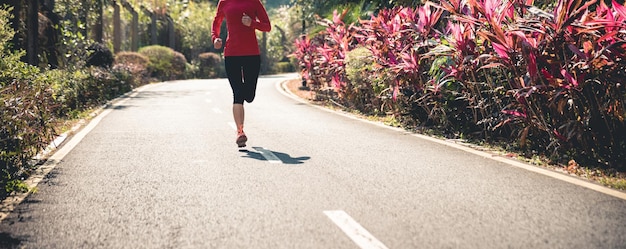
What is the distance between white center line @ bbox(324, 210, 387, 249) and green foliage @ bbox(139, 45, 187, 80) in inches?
1174

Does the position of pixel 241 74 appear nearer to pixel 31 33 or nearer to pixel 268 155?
pixel 268 155

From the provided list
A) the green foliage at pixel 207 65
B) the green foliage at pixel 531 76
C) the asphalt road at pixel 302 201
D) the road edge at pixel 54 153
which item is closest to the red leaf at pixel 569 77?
the green foliage at pixel 531 76

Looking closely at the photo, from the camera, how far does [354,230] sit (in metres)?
4.52

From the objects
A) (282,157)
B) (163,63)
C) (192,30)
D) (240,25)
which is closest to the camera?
(282,157)

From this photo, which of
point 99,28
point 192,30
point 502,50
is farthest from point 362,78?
point 192,30

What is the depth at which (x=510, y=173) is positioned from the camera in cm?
671

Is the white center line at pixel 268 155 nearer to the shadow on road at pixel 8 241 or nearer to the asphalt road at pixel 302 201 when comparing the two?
the asphalt road at pixel 302 201

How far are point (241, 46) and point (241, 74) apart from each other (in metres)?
0.41

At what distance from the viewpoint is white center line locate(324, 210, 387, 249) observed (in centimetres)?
420

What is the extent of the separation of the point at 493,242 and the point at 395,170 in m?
2.76

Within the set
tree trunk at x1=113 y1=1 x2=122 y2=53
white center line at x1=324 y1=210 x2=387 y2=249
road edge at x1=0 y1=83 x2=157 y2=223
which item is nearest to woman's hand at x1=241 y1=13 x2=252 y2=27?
road edge at x1=0 y1=83 x2=157 y2=223

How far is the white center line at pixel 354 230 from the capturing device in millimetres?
4195

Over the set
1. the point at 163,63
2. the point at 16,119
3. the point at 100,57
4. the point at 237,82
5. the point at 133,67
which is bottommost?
the point at 163,63

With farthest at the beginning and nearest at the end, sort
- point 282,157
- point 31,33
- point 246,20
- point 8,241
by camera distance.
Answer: point 31,33, point 246,20, point 282,157, point 8,241
